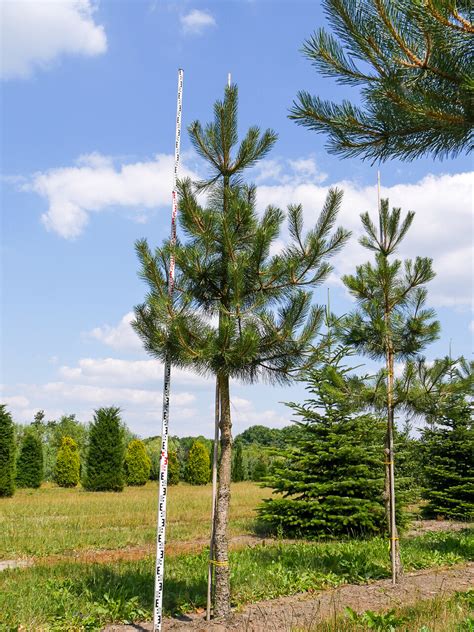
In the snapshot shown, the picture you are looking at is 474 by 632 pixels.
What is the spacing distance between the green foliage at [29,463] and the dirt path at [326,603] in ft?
75.6

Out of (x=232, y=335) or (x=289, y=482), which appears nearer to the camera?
(x=232, y=335)

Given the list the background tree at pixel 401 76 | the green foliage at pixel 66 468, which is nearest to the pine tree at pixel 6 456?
the green foliage at pixel 66 468

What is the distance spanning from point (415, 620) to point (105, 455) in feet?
74.4

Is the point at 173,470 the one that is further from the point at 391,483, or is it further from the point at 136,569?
the point at 391,483

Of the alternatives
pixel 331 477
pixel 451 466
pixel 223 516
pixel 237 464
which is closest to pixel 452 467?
pixel 451 466

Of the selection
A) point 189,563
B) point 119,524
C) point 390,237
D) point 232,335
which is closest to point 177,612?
point 189,563

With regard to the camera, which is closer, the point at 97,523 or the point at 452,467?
the point at 97,523

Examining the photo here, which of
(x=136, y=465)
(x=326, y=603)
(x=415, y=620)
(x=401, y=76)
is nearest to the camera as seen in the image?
(x=401, y=76)

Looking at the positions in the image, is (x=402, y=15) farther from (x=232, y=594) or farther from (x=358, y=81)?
(x=232, y=594)

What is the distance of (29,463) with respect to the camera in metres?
27.5

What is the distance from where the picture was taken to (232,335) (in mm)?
5348

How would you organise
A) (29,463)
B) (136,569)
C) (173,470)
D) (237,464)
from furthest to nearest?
(237,464), (173,470), (29,463), (136,569)

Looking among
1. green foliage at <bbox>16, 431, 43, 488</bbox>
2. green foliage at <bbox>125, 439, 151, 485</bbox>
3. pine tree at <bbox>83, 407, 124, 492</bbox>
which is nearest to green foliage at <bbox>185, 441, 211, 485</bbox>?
green foliage at <bbox>125, 439, 151, 485</bbox>

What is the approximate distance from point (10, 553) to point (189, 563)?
12.4 ft
